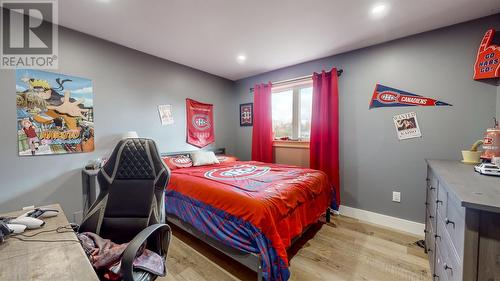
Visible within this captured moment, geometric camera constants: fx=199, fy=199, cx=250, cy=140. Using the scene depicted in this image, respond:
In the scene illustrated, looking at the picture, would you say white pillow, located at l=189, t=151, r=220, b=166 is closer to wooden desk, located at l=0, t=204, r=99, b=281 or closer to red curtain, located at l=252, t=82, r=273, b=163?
red curtain, located at l=252, t=82, r=273, b=163

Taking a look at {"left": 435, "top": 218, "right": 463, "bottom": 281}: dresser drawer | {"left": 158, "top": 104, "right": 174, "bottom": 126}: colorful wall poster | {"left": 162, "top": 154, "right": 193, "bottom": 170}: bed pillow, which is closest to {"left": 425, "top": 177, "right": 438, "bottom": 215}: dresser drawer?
{"left": 435, "top": 218, "right": 463, "bottom": 281}: dresser drawer

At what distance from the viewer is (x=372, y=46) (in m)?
2.69

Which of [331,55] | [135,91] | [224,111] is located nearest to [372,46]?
[331,55]

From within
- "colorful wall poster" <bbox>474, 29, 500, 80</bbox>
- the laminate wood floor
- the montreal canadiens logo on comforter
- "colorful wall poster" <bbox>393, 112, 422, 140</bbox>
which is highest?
"colorful wall poster" <bbox>474, 29, 500, 80</bbox>

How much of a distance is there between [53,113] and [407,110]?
13.6 feet

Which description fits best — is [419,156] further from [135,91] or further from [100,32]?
[100,32]

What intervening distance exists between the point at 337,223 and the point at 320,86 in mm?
1997

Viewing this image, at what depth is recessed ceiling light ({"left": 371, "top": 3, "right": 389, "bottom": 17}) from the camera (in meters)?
1.87

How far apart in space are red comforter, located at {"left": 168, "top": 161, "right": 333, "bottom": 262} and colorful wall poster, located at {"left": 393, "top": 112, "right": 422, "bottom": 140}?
113 cm

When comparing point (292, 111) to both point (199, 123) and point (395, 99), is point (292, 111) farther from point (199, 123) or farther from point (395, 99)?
point (199, 123)

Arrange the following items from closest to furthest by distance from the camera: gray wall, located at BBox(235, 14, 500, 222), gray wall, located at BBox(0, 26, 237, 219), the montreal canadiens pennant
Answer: gray wall, located at BBox(0, 26, 237, 219), gray wall, located at BBox(235, 14, 500, 222), the montreal canadiens pennant

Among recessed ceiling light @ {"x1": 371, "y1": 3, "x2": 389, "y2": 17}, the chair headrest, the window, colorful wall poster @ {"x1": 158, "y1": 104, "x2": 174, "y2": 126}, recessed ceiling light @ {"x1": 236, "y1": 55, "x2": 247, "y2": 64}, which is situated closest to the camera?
the chair headrest

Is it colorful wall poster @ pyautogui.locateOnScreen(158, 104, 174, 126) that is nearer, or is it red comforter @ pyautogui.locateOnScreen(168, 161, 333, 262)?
red comforter @ pyautogui.locateOnScreen(168, 161, 333, 262)

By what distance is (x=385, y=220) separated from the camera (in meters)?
2.63
